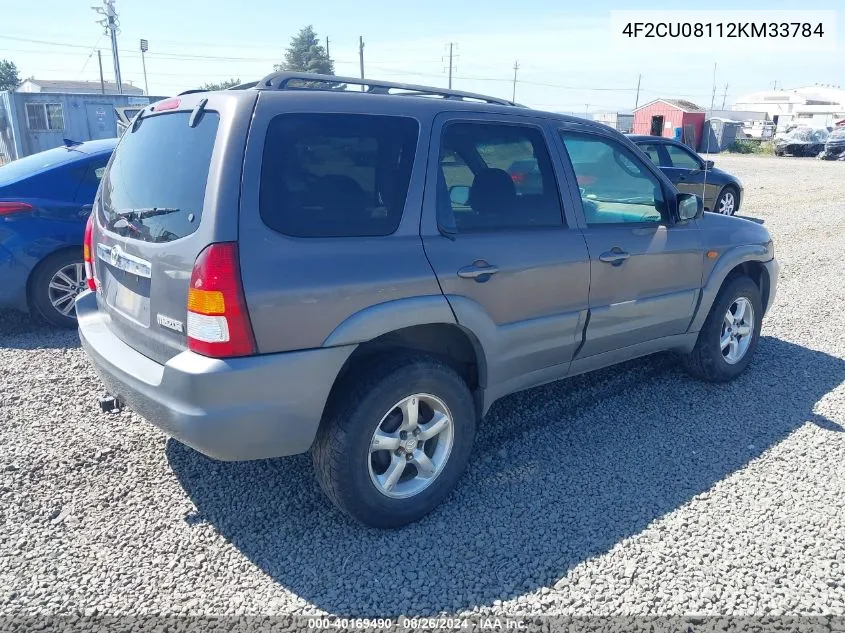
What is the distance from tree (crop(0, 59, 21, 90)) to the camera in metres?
Answer: 73.8

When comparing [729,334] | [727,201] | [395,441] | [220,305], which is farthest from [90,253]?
[727,201]

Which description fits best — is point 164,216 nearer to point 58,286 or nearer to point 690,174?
point 58,286

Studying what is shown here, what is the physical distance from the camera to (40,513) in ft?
10.1

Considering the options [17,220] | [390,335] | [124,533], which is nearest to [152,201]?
[390,335]

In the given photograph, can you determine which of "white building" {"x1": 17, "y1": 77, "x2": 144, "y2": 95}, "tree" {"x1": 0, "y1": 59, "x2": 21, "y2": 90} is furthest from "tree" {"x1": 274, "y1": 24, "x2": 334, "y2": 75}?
"tree" {"x1": 0, "y1": 59, "x2": 21, "y2": 90}

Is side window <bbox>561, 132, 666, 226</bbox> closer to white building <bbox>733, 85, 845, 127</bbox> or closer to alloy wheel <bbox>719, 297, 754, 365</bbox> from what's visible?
alloy wheel <bbox>719, 297, 754, 365</bbox>

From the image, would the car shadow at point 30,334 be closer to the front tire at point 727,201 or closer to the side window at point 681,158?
the side window at point 681,158

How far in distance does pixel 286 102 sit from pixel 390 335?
3.59 feet

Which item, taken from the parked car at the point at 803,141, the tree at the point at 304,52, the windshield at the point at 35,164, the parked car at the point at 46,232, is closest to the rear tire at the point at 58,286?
the parked car at the point at 46,232

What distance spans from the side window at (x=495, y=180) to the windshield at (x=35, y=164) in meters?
4.24

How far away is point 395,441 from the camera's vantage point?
117 inches

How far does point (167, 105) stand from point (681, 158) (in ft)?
35.7

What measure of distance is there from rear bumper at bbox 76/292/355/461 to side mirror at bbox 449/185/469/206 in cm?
91

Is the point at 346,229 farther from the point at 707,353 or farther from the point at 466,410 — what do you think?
the point at 707,353
